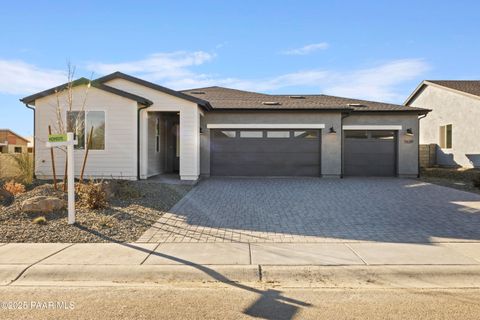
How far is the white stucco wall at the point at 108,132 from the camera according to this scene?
46.2 feet

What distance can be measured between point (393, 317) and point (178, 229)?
4.70 meters

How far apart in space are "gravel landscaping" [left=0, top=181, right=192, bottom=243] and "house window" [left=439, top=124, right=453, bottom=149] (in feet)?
61.3

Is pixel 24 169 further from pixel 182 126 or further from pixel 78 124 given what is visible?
pixel 182 126

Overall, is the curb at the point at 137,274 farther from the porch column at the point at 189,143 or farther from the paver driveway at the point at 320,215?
the porch column at the point at 189,143

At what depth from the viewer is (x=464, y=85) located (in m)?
22.9

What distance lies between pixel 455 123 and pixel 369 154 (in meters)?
7.03

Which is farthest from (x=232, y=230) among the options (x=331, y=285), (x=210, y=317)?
(x=210, y=317)

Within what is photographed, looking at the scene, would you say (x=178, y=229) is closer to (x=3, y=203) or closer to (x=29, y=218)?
(x=29, y=218)

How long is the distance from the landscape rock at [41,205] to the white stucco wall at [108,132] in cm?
559

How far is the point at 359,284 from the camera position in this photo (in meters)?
4.78

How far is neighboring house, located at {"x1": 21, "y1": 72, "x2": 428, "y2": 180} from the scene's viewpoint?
1414 cm

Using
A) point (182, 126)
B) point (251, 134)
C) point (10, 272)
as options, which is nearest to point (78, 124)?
point (182, 126)

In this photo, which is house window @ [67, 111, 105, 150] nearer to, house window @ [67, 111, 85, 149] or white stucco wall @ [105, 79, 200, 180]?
house window @ [67, 111, 85, 149]

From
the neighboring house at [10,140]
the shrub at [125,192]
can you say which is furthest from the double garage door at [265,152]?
the neighboring house at [10,140]
